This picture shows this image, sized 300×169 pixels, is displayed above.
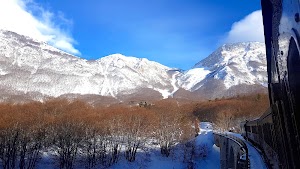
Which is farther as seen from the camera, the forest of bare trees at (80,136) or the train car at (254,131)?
the forest of bare trees at (80,136)

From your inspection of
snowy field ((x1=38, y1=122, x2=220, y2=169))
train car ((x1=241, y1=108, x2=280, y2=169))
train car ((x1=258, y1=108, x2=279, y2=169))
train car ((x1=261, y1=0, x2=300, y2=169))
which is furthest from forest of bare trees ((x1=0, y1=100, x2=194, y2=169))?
train car ((x1=261, y1=0, x2=300, y2=169))

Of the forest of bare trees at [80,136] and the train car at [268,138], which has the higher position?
the forest of bare trees at [80,136]

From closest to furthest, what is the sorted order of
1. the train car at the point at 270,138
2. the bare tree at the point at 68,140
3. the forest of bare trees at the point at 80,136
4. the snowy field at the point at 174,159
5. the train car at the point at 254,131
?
the train car at the point at 270,138
the train car at the point at 254,131
the forest of bare trees at the point at 80,136
the bare tree at the point at 68,140
the snowy field at the point at 174,159

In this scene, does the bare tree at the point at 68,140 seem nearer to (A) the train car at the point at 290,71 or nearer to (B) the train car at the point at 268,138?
(B) the train car at the point at 268,138

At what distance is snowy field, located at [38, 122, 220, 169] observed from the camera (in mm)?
49406

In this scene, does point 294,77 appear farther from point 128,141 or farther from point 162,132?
point 162,132

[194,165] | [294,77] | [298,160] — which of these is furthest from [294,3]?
[194,165]

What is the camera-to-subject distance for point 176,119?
64500 mm

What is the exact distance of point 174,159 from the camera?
180ft

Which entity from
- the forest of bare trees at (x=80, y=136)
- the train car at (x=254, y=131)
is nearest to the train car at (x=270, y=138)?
the train car at (x=254, y=131)

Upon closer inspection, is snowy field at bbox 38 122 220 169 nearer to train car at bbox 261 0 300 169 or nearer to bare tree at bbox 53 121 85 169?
bare tree at bbox 53 121 85 169

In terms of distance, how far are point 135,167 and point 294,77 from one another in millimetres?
A: 49036

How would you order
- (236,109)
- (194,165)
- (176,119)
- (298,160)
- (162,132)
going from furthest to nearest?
(236,109) < (176,119) < (162,132) < (194,165) < (298,160)

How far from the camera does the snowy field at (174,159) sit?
4941 centimetres
